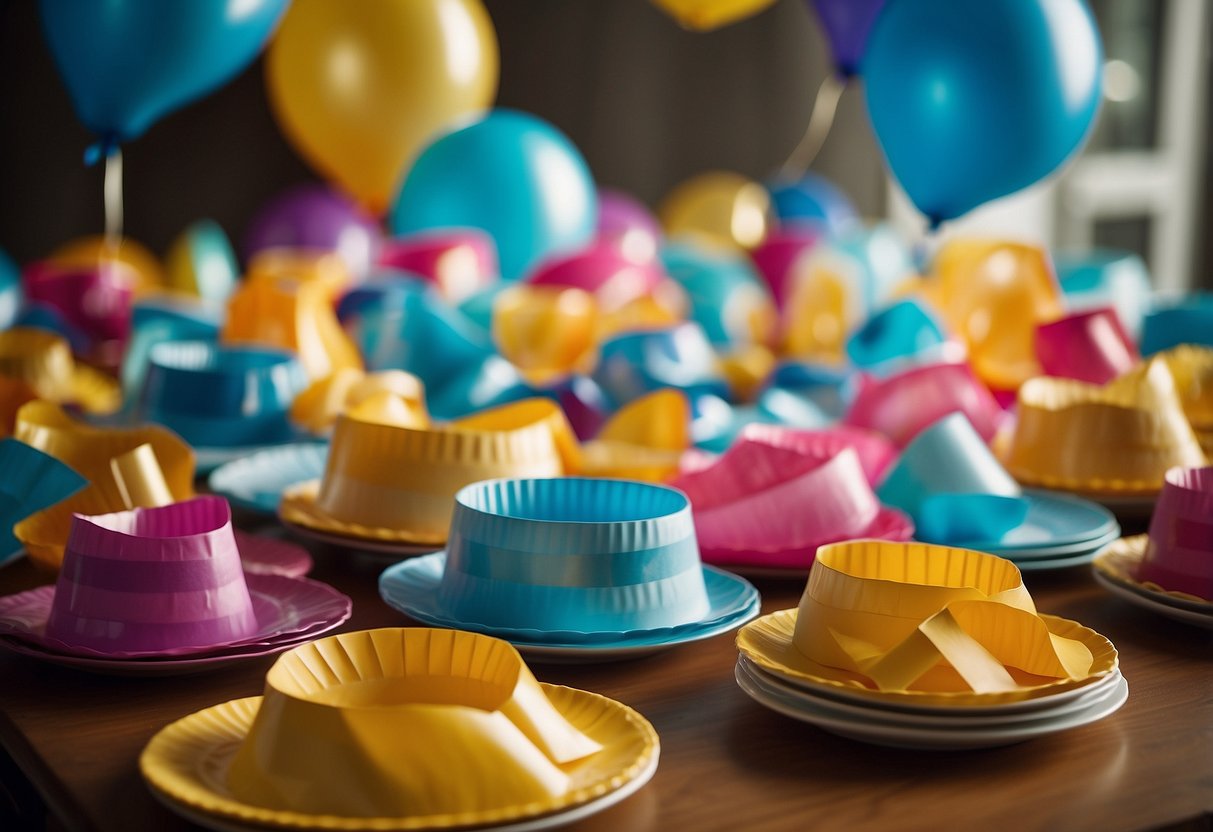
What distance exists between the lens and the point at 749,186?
343 cm

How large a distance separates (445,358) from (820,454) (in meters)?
0.65

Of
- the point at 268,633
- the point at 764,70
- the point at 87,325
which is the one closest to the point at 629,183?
the point at 764,70

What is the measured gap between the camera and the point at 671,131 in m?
4.16

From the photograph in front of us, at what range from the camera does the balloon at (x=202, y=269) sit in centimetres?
259

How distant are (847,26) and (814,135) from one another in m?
2.04

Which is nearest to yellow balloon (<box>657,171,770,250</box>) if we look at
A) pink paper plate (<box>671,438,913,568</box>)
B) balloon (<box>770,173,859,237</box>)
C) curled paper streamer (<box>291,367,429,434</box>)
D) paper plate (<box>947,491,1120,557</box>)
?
balloon (<box>770,173,859,237</box>)

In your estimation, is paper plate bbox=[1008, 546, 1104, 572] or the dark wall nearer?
paper plate bbox=[1008, 546, 1104, 572]

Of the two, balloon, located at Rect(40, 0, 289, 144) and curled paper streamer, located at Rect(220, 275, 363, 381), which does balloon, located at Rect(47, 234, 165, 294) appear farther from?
balloon, located at Rect(40, 0, 289, 144)

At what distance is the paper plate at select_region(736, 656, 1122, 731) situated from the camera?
28.7 inches

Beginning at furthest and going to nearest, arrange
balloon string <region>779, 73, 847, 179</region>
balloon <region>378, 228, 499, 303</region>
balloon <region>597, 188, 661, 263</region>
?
balloon string <region>779, 73, 847, 179</region>
balloon <region>597, 188, 661, 263</region>
balloon <region>378, 228, 499, 303</region>

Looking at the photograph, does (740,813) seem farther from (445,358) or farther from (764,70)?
(764,70)

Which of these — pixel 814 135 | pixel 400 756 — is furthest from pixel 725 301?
pixel 814 135

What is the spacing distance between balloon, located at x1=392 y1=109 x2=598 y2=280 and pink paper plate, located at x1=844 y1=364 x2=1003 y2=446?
3.71ft

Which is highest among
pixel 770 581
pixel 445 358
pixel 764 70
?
pixel 764 70
